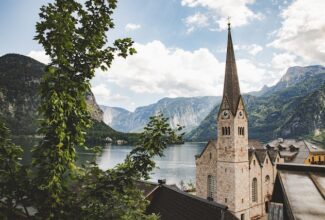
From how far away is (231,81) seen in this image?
131 feet

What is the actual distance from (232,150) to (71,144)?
34432mm

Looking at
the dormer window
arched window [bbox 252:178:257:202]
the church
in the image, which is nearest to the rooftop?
the church

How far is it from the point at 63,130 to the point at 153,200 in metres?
24.0

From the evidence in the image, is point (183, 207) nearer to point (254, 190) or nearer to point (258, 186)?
point (254, 190)

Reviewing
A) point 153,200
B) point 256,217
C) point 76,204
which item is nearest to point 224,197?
point 256,217

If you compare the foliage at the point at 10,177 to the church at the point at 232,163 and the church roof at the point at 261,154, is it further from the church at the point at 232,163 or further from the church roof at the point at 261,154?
the church roof at the point at 261,154

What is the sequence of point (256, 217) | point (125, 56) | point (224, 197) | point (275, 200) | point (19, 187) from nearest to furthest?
point (19, 187) < point (125, 56) < point (275, 200) < point (224, 197) < point (256, 217)

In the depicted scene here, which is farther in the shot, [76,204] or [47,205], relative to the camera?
[76,204]

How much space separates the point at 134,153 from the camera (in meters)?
6.66

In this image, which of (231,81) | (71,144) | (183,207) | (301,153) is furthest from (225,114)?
(301,153)

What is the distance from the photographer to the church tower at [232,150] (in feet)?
125

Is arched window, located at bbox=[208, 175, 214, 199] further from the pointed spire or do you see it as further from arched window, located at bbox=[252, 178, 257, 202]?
the pointed spire

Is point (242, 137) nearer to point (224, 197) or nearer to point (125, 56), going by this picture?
point (224, 197)

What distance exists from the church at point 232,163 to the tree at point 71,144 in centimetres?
3233
